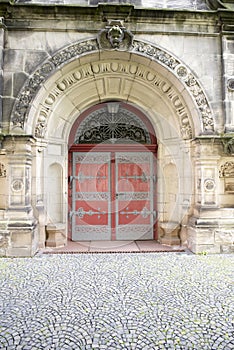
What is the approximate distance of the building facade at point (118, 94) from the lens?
4.68m

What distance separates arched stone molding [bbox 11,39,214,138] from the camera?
468 centimetres

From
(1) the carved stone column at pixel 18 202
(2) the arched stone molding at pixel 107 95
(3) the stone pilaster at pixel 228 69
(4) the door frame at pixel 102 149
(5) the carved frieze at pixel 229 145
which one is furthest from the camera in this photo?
(4) the door frame at pixel 102 149

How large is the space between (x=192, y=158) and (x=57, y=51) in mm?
3173

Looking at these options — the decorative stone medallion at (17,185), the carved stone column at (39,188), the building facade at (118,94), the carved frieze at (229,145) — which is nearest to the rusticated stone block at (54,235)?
the building facade at (118,94)

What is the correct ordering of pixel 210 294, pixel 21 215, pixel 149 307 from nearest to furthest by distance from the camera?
pixel 149 307, pixel 210 294, pixel 21 215

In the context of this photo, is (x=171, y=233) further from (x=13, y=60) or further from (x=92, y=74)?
(x=13, y=60)

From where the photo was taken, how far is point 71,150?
5.69 meters

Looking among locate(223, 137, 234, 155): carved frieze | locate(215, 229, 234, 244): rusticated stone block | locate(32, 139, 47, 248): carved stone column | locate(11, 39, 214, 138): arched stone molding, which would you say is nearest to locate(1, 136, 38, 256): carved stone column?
locate(32, 139, 47, 248): carved stone column

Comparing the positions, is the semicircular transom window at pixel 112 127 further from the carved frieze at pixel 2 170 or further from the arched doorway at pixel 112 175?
the carved frieze at pixel 2 170

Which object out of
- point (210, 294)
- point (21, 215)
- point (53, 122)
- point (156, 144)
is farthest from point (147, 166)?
point (210, 294)

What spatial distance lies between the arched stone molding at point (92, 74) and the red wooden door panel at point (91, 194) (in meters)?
1.21

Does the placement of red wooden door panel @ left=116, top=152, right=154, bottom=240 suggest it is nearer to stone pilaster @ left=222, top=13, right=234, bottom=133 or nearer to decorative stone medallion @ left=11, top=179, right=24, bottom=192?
stone pilaster @ left=222, top=13, right=234, bottom=133

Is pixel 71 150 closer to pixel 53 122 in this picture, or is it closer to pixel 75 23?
pixel 53 122

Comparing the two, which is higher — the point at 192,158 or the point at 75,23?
the point at 75,23
